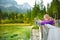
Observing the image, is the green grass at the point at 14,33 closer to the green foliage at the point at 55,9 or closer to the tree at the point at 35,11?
the tree at the point at 35,11

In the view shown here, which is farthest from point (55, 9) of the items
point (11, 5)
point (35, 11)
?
point (11, 5)

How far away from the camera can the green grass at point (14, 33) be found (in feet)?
9.53

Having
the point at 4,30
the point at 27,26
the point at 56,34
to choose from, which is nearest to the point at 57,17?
the point at 27,26

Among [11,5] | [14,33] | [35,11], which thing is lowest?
[14,33]

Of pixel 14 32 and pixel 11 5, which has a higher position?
pixel 11 5

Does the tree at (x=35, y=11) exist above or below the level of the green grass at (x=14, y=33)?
above

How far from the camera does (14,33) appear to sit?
2926mm

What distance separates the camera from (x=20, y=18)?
9.56 ft

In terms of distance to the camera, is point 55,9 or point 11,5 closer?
point 55,9

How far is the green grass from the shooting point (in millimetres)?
2906

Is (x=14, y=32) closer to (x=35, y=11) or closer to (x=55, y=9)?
(x=35, y=11)

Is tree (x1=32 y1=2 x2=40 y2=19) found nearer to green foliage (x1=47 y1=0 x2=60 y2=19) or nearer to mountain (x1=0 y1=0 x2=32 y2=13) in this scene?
mountain (x1=0 y1=0 x2=32 y2=13)

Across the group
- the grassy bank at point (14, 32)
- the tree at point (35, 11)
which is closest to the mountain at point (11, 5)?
the tree at point (35, 11)

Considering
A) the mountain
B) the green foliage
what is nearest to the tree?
the mountain
